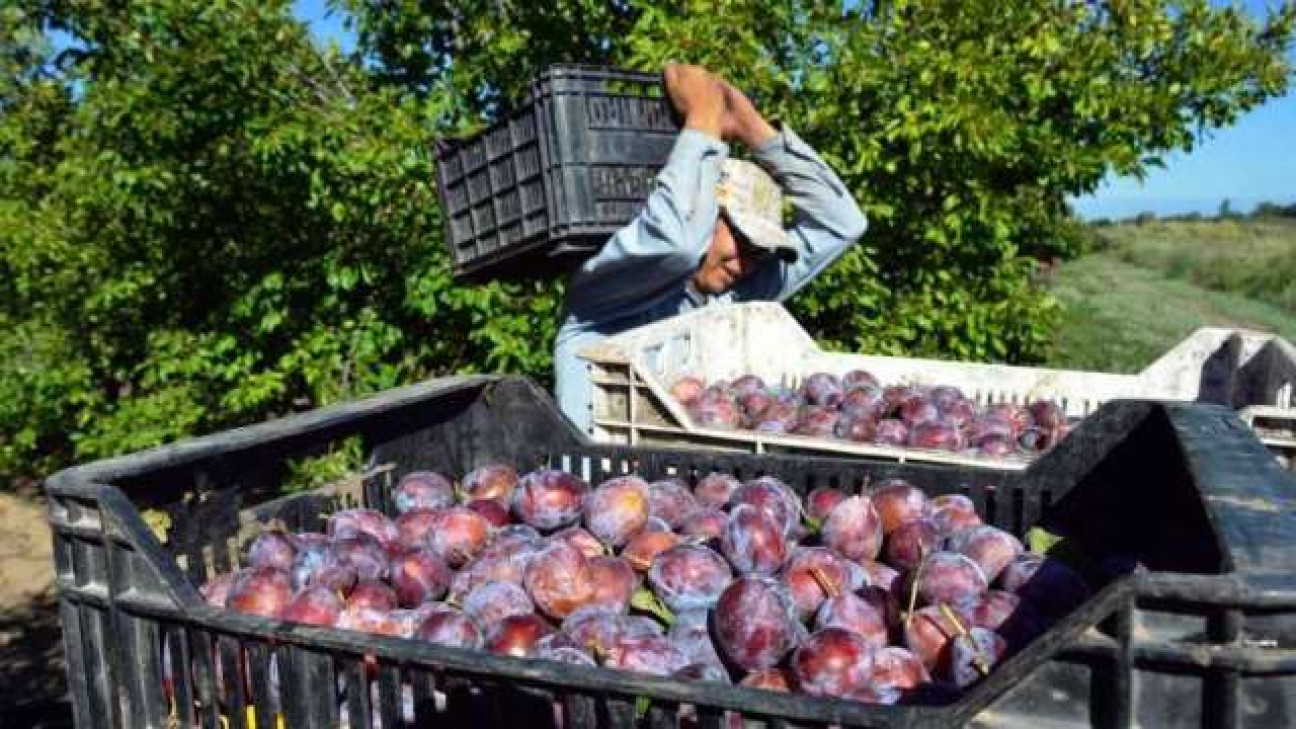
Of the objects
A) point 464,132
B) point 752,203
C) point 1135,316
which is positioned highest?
point 464,132

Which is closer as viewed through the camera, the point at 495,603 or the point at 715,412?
the point at 495,603

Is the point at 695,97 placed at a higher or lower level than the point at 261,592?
higher

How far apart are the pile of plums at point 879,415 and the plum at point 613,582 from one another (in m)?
1.35

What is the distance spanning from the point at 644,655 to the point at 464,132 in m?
3.72

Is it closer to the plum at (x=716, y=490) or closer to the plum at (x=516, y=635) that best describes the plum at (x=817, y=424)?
the plum at (x=716, y=490)

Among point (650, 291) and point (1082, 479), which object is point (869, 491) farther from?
point (650, 291)

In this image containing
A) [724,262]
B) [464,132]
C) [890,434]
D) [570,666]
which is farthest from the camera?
[464,132]

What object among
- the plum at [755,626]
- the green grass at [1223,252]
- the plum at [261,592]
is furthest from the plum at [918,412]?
the green grass at [1223,252]

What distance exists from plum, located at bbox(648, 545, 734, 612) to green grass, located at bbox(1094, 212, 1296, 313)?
23.5m

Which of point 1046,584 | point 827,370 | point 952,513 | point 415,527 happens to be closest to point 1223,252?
point 827,370

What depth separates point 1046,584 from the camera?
132 cm

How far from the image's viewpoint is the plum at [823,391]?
125 inches

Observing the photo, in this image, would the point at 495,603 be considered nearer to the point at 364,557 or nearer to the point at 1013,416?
the point at 364,557

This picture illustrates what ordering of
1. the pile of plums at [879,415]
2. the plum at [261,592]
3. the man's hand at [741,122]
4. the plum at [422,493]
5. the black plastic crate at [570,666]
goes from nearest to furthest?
the black plastic crate at [570,666] → the plum at [261,592] → the plum at [422,493] → the pile of plums at [879,415] → the man's hand at [741,122]
